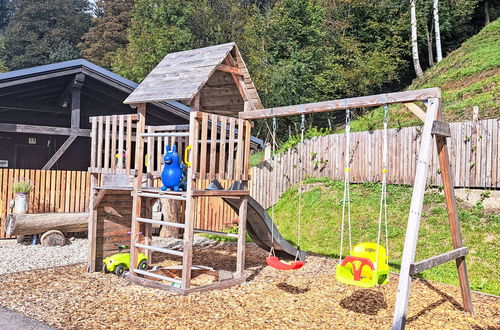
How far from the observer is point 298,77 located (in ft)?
88.4

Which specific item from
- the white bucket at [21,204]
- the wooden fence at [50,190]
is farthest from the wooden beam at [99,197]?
the wooden fence at [50,190]

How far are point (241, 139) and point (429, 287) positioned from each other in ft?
12.6

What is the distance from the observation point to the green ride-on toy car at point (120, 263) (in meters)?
7.87

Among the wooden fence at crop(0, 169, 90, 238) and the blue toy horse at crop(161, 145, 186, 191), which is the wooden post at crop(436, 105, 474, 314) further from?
the wooden fence at crop(0, 169, 90, 238)

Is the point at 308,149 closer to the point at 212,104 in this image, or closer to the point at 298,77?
the point at 212,104

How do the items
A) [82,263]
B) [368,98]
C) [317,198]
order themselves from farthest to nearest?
[317,198], [82,263], [368,98]

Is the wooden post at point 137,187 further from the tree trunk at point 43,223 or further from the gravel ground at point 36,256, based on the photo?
the tree trunk at point 43,223

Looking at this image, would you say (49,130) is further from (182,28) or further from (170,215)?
(182,28)

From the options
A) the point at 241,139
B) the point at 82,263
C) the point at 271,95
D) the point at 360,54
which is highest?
the point at 360,54

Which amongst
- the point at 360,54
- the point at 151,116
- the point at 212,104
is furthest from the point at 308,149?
the point at 360,54

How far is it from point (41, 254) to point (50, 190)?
253 cm

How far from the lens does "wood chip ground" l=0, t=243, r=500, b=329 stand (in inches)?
216

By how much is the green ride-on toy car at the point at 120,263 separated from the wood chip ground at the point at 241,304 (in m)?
0.16

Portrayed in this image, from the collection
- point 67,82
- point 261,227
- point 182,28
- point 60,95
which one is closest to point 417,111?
point 261,227
